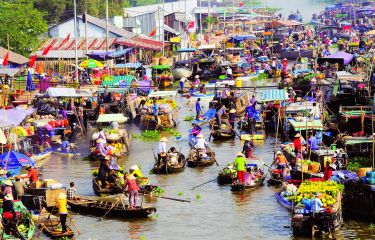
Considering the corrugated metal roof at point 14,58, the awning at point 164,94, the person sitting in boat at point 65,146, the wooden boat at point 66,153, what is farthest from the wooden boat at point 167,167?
the corrugated metal roof at point 14,58

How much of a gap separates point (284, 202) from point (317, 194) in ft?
9.68

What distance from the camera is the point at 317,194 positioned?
76.6ft

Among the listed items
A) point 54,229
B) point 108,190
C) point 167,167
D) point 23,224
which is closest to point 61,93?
point 167,167

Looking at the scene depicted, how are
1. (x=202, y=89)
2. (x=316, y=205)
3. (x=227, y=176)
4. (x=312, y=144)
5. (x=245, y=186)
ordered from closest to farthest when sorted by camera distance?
(x=316, y=205) < (x=245, y=186) < (x=227, y=176) < (x=312, y=144) < (x=202, y=89)

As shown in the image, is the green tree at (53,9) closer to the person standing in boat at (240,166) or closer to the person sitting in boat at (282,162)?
the person sitting in boat at (282,162)

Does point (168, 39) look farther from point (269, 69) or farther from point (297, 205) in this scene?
point (297, 205)

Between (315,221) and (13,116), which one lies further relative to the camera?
(13,116)

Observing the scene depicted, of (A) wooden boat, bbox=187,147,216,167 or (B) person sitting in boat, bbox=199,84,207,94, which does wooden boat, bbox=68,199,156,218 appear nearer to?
(A) wooden boat, bbox=187,147,216,167

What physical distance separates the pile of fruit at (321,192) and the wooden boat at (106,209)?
377 cm

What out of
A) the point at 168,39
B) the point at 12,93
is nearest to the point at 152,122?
the point at 12,93

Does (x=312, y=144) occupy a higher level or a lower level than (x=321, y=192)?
higher

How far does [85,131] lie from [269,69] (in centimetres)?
2465

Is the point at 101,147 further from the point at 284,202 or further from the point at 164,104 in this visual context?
the point at 164,104

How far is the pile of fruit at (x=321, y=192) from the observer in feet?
76.4
